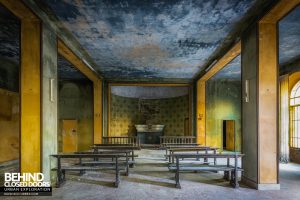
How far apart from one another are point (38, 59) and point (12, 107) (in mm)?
5092

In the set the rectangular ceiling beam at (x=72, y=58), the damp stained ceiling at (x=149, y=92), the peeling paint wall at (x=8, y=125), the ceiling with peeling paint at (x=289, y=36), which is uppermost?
the ceiling with peeling paint at (x=289, y=36)

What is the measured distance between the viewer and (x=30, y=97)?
5051mm

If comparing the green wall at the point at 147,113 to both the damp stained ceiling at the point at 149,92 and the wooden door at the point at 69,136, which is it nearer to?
the damp stained ceiling at the point at 149,92

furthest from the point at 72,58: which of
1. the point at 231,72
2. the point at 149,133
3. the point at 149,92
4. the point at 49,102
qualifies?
the point at 149,92

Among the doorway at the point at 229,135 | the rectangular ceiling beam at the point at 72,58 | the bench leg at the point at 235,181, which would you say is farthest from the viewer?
the doorway at the point at 229,135

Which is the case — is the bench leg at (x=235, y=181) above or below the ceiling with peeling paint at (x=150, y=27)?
below

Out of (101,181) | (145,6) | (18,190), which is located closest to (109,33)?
(145,6)

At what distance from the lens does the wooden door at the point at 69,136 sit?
12635 millimetres

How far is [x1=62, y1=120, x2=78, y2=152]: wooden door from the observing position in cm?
1264

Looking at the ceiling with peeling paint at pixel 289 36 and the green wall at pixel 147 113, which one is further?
the green wall at pixel 147 113

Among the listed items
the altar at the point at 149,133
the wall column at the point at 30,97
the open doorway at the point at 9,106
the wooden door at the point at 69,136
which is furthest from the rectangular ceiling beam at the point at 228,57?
the wooden door at the point at 69,136

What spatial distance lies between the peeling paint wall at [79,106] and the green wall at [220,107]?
19.8ft

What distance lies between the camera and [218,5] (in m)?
4.88

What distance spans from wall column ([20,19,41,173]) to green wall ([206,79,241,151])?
9.56 m
